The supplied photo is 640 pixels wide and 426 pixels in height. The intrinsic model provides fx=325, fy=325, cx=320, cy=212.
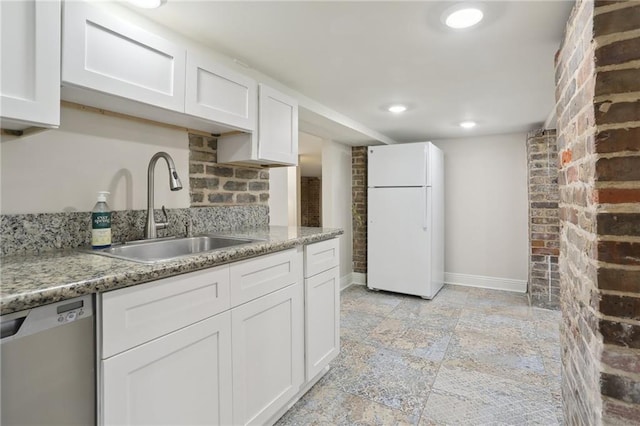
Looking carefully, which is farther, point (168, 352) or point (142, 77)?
point (142, 77)

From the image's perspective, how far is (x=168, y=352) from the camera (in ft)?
3.60

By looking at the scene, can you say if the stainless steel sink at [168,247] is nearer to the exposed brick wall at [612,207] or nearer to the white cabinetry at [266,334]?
the white cabinetry at [266,334]

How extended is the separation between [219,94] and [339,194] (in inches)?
104

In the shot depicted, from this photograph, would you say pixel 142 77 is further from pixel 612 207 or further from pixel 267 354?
pixel 612 207

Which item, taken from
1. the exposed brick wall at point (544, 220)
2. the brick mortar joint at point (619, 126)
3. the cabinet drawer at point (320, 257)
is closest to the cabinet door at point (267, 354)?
the cabinet drawer at point (320, 257)

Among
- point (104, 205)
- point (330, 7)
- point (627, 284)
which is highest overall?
point (330, 7)

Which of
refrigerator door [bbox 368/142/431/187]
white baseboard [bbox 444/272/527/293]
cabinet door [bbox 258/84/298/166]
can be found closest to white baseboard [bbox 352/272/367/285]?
white baseboard [bbox 444/272/527/293]

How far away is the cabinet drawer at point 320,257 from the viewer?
185 cm

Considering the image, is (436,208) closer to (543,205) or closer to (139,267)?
(543,205)

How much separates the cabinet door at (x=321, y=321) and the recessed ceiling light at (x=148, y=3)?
58.4 inches

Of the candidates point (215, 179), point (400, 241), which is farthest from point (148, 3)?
point (400, 241)

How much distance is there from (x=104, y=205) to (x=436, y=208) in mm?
3429

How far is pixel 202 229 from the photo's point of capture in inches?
78.5

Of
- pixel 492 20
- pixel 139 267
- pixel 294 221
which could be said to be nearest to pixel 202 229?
pixel 139 267
